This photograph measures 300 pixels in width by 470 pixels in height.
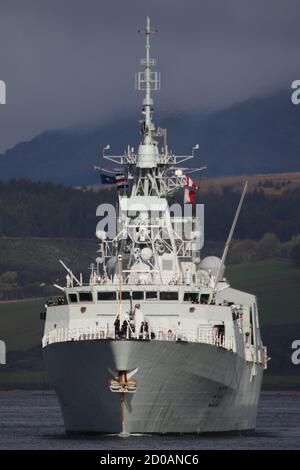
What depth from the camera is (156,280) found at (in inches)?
3743

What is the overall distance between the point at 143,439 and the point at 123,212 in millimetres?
18066

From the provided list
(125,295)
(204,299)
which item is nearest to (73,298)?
(125,295)

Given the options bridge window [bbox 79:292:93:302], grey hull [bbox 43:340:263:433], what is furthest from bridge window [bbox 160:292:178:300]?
grey hull [bbox 43:340:263:433]

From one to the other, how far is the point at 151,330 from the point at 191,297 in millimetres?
3723

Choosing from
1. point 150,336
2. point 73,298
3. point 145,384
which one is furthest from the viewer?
point 73,298

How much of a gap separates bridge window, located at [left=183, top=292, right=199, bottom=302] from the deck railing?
1.81 m

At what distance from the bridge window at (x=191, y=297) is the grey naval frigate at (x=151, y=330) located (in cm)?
5

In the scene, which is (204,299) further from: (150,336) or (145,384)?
(145,384)

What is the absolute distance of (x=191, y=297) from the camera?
9338cm

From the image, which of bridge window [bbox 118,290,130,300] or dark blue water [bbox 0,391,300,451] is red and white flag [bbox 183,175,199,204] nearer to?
bridge window [bbox 118,290,130,300]

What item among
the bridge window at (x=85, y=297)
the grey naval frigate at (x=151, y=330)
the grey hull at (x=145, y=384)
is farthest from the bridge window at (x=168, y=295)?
the grey hull at (x=145, y=384)

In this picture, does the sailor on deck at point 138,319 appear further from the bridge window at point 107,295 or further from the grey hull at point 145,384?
the bridge window at point 107,295
